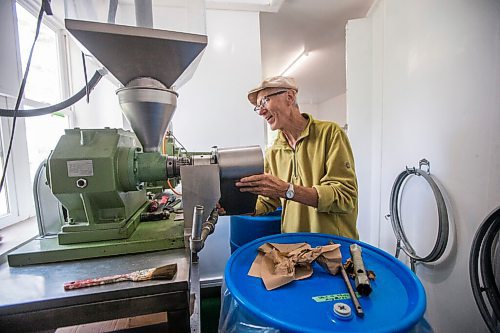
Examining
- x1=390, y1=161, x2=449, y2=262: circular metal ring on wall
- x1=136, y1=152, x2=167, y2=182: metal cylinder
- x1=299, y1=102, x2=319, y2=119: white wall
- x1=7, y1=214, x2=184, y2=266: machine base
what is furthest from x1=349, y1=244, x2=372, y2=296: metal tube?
A: x1=299, y1=102, x2=319, y2=119: white wall

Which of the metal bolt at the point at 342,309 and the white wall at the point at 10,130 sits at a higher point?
the white wall at the point at 10,130

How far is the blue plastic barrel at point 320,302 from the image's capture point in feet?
1.81

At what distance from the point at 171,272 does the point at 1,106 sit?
4.60ft

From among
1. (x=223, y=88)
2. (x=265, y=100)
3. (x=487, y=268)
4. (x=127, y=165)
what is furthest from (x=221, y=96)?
(x=487, y=268)

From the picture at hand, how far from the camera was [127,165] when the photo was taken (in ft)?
2.69

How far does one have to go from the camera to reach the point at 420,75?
147 centimetres

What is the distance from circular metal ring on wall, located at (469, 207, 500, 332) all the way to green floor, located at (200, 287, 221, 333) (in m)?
1.45

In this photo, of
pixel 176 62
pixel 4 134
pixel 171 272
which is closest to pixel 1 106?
pixel 4 134

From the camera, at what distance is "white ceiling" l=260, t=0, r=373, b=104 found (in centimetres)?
215

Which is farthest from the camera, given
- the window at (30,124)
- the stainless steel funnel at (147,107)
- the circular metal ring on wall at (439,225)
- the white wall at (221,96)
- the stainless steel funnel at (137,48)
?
the white wall at (221,96)

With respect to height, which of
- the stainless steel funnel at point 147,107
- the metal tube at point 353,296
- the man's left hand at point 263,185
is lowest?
the metal tube at point 353,296

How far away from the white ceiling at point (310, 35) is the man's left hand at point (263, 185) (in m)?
1.86

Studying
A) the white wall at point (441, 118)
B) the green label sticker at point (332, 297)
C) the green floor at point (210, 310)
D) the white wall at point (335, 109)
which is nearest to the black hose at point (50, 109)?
the green label sticker at point (332, 297)

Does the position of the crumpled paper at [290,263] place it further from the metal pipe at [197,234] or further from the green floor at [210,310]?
the green floor at [210,310]
